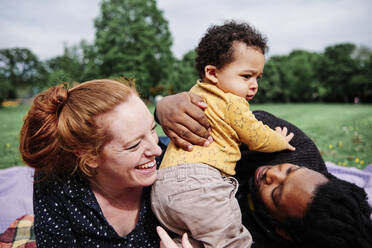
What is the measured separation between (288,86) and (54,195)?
54210 mm

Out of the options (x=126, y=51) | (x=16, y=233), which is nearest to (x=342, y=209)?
(x=16, y=233)

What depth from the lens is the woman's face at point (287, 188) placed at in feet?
6.07

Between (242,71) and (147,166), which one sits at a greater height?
(242,71)

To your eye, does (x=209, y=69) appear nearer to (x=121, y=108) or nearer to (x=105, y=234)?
(x=121, y=108)

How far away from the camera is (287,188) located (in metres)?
1.92

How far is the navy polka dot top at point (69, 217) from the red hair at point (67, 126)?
0.13 meters

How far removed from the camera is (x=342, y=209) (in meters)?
1.74

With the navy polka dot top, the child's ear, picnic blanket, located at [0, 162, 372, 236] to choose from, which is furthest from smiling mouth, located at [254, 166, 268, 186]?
picnic blanket, located at [0, 162, 372, 236]

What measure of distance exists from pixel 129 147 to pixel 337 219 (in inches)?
58.4

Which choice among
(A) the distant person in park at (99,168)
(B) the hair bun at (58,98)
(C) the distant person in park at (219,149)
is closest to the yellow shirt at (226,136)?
(C) the distant person in park at (219,149)

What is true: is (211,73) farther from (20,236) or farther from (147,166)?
(20,236)

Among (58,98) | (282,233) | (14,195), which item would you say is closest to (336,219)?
(282,233)

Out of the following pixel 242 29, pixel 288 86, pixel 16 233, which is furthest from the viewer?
pixel 288 86

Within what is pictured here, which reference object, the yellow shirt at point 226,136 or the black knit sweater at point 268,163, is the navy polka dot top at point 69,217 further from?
the black knit sweater at point 268,163
